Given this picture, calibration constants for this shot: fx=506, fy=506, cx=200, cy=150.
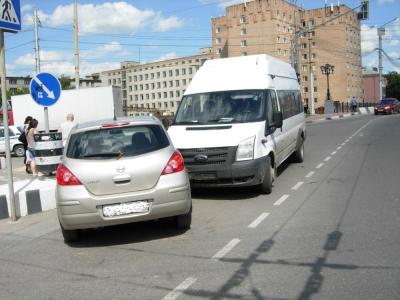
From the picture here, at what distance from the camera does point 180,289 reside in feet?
15.2

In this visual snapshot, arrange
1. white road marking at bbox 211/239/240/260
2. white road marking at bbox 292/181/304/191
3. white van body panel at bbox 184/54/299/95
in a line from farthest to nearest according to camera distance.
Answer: white van body panel at bbox 184/54/299/95 → white road marking at bbox 292/181/304/191 → white road marking at bbox 211/239/240/260

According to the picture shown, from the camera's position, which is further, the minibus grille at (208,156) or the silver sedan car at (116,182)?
the minibus grille at (208,156)

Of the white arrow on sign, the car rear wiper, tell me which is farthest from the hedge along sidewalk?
the car rear wiper

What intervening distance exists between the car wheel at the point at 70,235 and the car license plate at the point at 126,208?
64 cm

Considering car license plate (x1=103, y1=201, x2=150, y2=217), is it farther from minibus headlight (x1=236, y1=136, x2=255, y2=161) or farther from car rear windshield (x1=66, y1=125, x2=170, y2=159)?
minibus headlight (x1=236, y1=136, x2=255, y2=161)

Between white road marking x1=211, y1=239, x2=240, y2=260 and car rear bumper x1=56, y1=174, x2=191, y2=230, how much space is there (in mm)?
860

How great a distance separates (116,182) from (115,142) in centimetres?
62

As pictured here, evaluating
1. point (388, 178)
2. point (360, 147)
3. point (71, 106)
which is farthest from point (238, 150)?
point (71, 106)

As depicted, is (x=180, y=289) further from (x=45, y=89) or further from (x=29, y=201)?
(x=45, y=89)

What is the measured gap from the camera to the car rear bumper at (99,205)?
20.4 feet

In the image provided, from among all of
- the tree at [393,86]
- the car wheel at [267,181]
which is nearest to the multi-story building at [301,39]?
the tree at [393,86]

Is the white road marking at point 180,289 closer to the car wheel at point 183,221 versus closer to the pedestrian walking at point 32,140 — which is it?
the car wheel at point 183,221

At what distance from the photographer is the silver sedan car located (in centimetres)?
624

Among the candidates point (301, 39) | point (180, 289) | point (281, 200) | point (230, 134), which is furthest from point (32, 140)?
point (301, 39)
